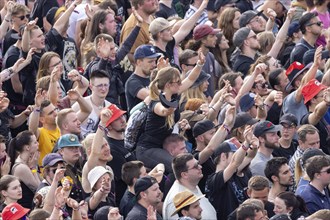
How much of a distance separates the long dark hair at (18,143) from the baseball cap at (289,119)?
3076mm

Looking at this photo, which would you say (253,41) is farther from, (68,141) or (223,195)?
(68,141)

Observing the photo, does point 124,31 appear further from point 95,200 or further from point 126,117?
point 95,200

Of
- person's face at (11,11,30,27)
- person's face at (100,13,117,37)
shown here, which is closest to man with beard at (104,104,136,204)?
person's face at (100,13,117,37)

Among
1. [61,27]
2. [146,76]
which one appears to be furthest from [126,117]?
[61,27]

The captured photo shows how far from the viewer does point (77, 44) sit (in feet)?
67.8

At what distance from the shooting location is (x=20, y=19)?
2030 cm

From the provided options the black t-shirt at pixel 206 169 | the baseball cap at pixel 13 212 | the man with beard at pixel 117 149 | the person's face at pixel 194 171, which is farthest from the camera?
the black t-shirt at pixel 206 169

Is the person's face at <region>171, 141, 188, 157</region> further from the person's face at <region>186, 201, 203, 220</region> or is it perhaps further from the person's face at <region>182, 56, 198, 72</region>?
the person's face at <region>182, 56, 198, 72</region>

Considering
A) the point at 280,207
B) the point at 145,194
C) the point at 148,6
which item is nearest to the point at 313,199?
the point at 280,207

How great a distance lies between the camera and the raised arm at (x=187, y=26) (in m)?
20.0

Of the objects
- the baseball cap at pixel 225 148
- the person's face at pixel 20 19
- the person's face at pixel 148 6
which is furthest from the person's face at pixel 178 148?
the person's face at pixel 20 19

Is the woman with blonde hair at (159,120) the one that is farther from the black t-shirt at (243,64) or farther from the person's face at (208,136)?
the black t-shirt at (243,64)

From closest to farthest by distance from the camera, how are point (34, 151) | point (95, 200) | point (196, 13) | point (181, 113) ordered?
point (95, 200) → point (34, 151) → point (181, 113) → point (196, 13)

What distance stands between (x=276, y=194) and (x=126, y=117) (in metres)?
2.79
